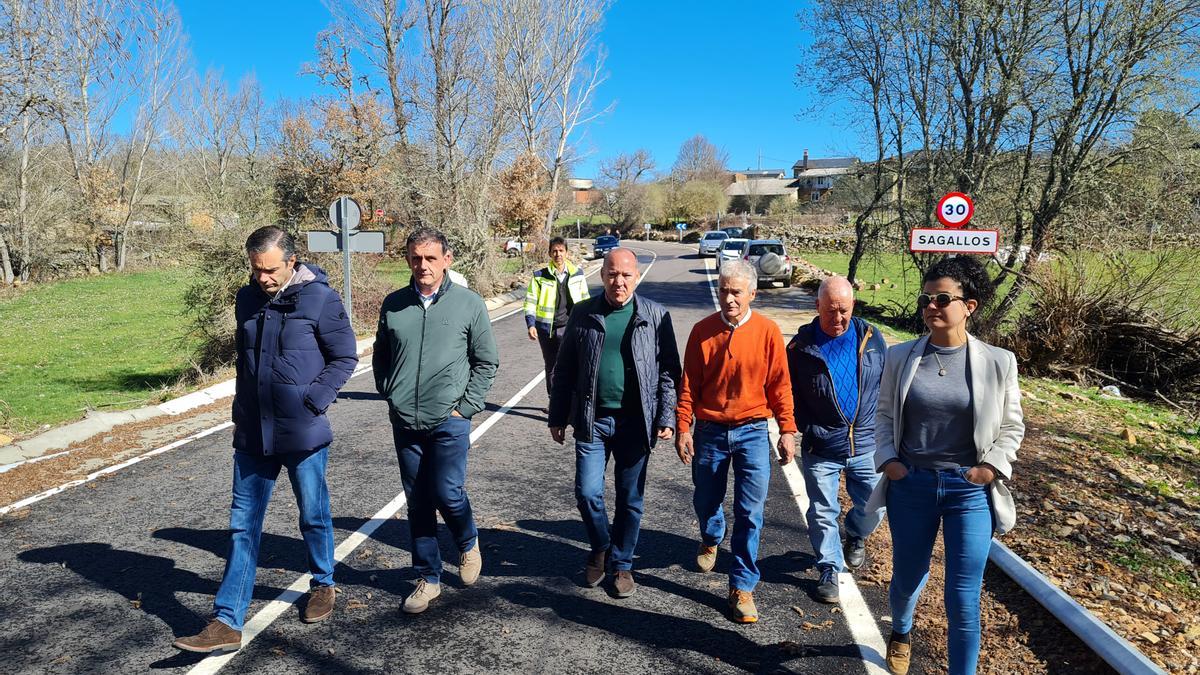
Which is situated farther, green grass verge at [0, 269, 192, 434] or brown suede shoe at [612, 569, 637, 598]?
green grass verge at [0, 269, 192, 434]

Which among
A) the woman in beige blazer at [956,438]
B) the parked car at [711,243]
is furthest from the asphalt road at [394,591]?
the parked car at [711,243]

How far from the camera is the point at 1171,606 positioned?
426 cm

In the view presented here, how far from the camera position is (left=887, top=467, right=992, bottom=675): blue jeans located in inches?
121

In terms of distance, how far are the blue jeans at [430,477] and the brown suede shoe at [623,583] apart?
97 centimetres

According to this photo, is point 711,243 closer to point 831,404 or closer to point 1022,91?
point 1022,91

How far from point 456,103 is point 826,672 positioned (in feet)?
83.0

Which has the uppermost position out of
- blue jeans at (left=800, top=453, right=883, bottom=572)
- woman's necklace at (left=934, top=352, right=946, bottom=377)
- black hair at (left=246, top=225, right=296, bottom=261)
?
black hair at (left=246, top=225, right=296, bottom=261)

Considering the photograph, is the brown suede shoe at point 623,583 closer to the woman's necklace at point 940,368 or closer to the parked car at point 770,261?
the woman's necklace at point 940,368

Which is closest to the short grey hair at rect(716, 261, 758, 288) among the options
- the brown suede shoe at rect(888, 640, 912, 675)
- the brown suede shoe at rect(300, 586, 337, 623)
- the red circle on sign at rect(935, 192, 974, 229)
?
the brown suede shoe at rect(888, 640, 912, 675)

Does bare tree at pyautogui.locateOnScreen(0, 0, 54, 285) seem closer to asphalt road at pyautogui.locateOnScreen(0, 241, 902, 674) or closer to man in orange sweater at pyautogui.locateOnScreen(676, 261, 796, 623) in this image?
asphalt road at pyautogui.locateOnScreen(0, 241, 902, 674)

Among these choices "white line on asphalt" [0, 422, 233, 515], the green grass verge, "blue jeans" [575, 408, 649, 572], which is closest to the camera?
"blue jeans" [575, 408, 649, 572]

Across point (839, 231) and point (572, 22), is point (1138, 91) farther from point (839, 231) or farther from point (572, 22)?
point (839, 231)

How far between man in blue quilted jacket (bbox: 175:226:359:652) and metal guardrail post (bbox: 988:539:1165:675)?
12.4 feet

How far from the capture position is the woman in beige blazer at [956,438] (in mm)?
3025
